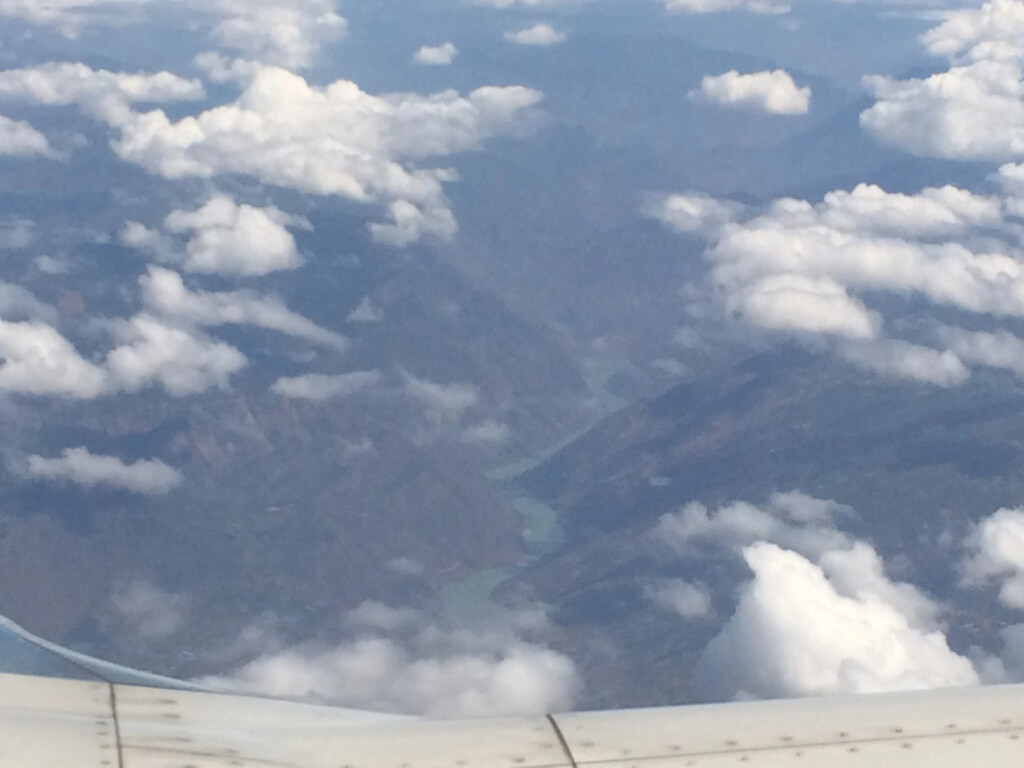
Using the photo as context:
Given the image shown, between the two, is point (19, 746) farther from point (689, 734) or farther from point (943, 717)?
point (943, 717)

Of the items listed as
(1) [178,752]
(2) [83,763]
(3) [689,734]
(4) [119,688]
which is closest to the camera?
(2) [83,763]

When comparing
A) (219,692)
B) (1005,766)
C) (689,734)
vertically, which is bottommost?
(1005,766)

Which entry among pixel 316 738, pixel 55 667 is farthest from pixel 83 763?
pixel 55 667
